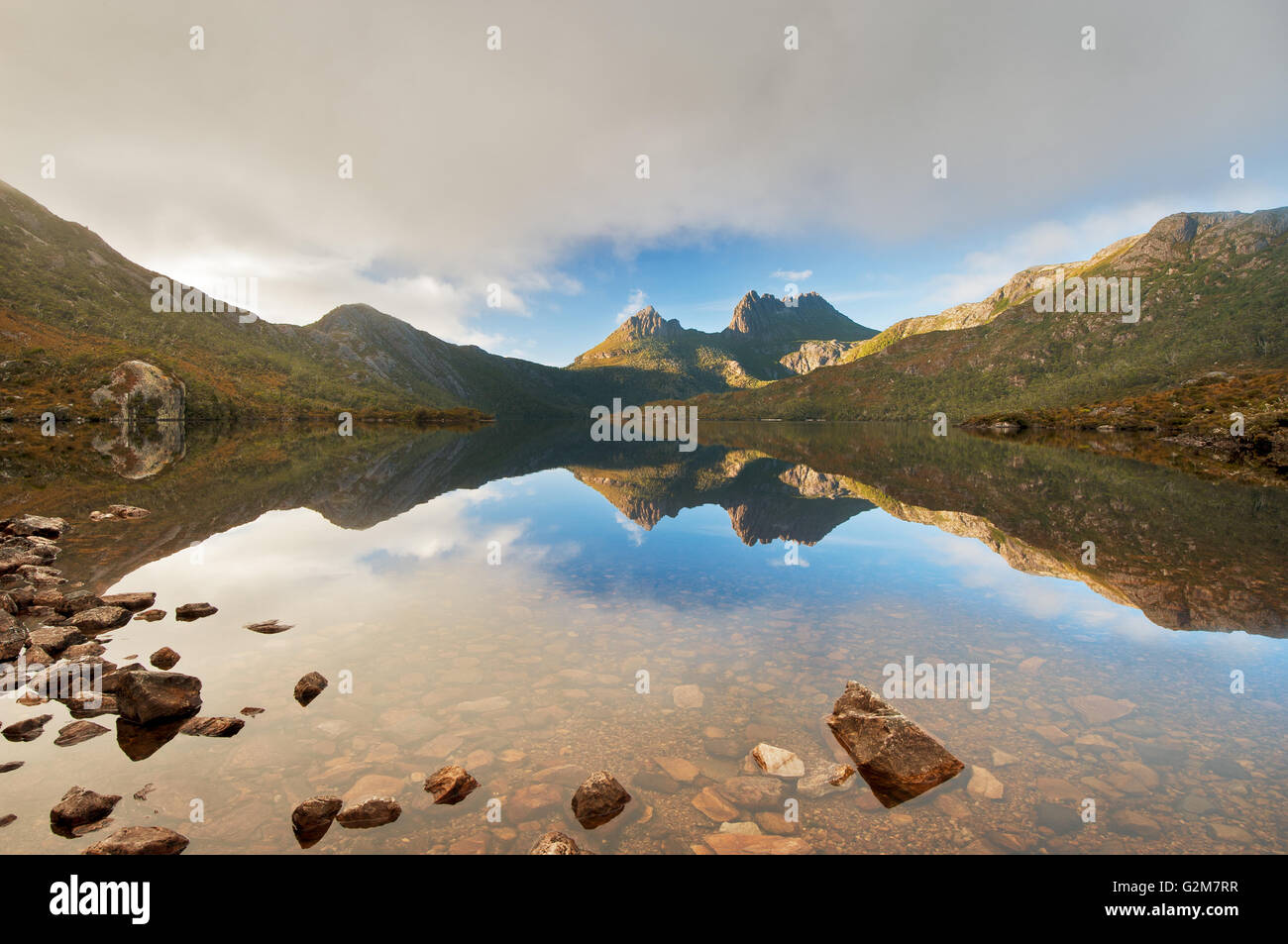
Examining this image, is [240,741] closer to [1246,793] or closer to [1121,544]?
[1246,793]

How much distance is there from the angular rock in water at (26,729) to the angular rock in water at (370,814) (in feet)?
24.0

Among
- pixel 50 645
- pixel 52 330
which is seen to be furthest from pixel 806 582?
pixel 52 330

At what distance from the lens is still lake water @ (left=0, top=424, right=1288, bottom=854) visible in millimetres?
7805

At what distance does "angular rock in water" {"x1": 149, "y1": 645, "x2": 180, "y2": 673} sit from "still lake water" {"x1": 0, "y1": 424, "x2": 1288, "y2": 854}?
14.8 inches

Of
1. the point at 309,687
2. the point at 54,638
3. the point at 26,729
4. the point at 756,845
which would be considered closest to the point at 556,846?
the point at 756,845

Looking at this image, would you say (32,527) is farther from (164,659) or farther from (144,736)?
(144,736)

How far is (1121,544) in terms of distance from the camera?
24047 millimetres

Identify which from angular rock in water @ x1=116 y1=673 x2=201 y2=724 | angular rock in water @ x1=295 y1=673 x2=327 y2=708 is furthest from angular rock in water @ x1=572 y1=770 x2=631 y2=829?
angular rock in water @ x1=116 y1=673 x2=201 y2=724

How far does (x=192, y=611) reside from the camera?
15.8m

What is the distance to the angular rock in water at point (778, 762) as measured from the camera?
8.81 meters

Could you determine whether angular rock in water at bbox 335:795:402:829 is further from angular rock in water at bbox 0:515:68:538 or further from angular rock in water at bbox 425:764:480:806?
angular rock in water at bbox 0:515:68:538

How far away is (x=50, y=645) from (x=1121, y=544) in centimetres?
3912

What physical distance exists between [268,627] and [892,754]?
16.5m

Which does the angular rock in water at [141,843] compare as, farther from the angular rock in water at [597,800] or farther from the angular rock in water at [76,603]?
the angular rock in water at [76,603]
